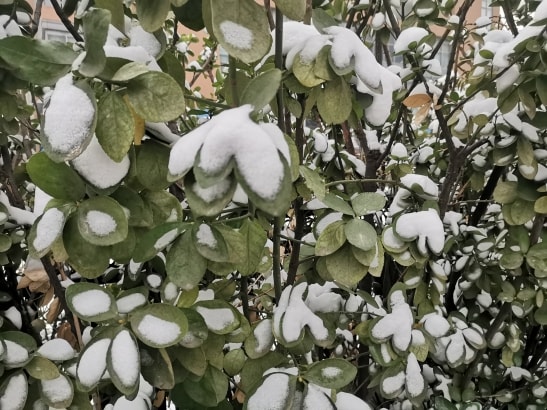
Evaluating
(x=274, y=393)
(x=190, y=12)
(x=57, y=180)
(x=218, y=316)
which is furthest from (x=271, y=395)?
(x=190, y=12)

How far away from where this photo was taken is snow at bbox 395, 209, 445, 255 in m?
0.68

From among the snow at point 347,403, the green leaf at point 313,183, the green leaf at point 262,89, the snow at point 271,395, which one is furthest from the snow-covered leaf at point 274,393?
the green leaf at point 262,89

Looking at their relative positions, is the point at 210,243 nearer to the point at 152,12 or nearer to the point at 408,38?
the point at 152,12

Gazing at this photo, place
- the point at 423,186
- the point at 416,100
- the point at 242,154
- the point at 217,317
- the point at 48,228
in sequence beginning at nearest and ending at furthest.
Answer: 1. the point at 242,154
2. the point at 48,228
3. the point at 217,317
4. the point at 423,186
5. the point at 416,100

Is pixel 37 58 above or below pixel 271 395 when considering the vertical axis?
above

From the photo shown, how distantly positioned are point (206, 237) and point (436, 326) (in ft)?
1.70

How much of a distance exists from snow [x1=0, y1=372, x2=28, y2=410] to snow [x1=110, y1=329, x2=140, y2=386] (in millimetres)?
218

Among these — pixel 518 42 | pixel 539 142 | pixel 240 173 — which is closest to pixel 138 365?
pixel 240 173

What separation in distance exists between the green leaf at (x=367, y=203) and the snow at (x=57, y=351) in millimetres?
417

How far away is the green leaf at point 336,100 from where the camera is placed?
0.54m

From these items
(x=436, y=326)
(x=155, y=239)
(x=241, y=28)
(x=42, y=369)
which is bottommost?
(x=436, y=326)

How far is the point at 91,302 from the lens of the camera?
1.66 ft

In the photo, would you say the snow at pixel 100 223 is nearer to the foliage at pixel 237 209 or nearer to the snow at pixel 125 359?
the foliage at pixel 237 209

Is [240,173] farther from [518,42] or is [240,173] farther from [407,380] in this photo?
[518,42]
